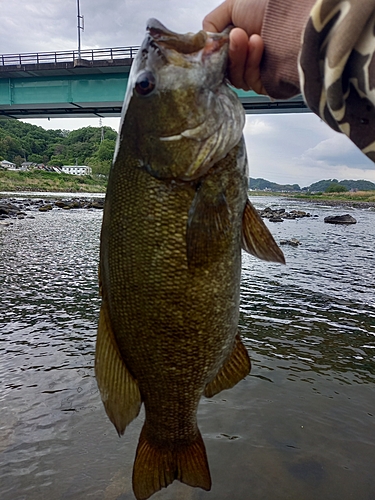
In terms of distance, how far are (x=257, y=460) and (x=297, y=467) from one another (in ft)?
1.46

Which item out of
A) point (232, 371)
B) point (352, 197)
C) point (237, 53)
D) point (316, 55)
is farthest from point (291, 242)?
point (352, 197)

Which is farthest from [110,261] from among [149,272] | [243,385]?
[243,385]

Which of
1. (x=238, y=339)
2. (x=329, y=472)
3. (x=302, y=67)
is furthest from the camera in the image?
(x=329, y=472)

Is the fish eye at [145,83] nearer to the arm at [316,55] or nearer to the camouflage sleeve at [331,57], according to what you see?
the arm at [316,55]

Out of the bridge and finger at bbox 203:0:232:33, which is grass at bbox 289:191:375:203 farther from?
finger at bbox 203:0:232:33

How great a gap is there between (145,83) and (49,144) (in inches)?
7088

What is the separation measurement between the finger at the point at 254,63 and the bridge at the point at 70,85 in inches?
871

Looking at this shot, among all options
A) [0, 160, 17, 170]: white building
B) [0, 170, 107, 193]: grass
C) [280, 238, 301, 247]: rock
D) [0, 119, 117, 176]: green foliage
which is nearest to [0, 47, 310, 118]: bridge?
[280, 238, 301, 247]: rock

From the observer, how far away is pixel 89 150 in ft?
523

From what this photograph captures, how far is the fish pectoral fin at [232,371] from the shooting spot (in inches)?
103

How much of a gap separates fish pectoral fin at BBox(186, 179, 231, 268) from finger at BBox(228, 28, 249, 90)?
0.69 metres

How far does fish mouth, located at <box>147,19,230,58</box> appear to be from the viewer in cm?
219

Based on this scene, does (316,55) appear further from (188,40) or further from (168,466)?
(168,466)

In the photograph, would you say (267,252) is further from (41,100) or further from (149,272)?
(41,100)
